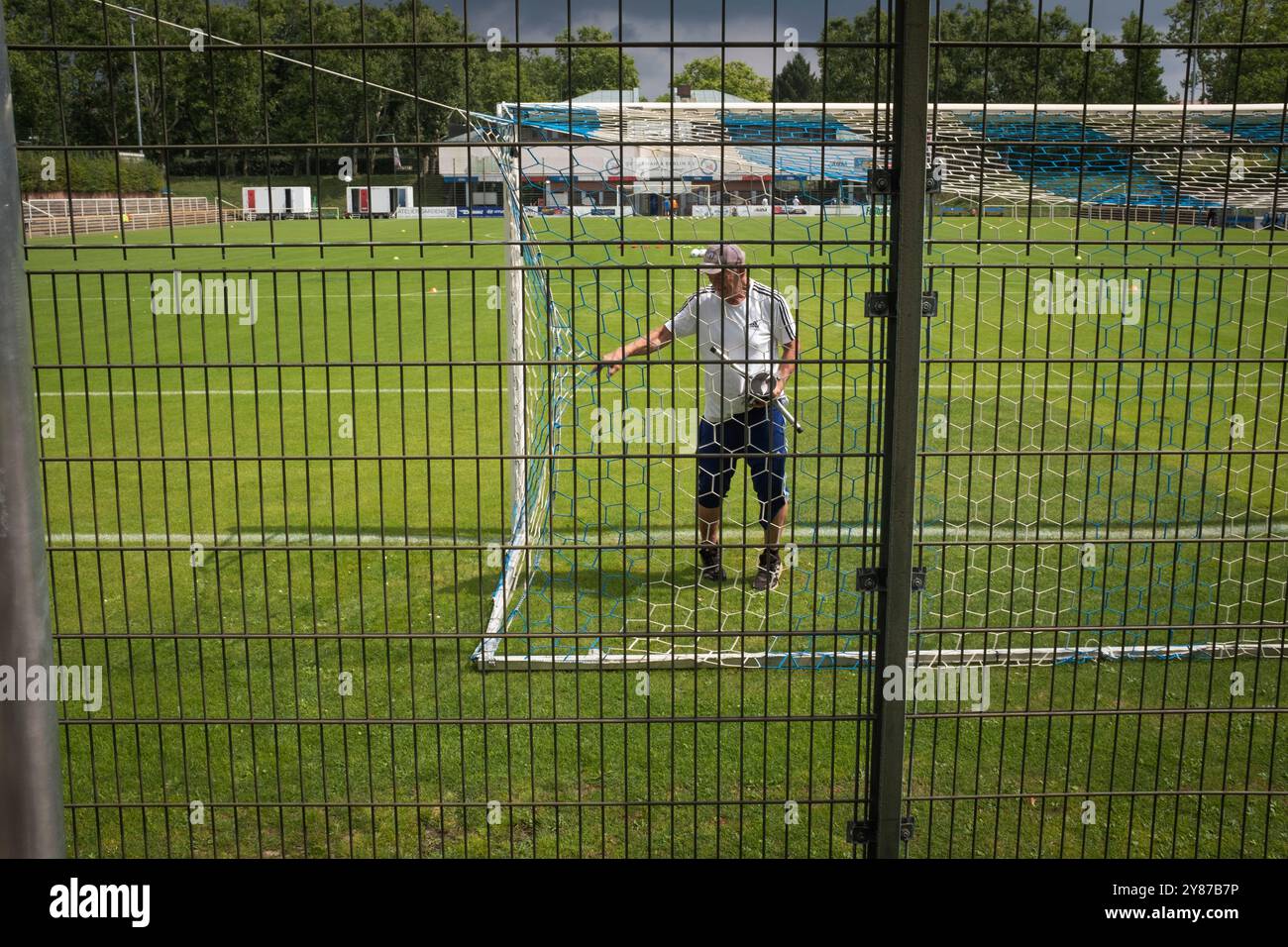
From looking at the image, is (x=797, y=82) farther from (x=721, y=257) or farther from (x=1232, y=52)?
(x=1232, y=52)

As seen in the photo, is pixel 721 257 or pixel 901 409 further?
pixel 721 257

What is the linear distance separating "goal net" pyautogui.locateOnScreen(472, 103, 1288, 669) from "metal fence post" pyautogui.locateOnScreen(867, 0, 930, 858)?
0.25ft

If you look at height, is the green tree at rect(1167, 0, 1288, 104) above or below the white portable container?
above

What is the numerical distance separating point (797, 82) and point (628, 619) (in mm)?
3890

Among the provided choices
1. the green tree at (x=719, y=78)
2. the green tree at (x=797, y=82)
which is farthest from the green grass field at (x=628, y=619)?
the green tree at (x=719, y=78)

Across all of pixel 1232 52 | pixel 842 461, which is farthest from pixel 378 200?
pixel 1232 52

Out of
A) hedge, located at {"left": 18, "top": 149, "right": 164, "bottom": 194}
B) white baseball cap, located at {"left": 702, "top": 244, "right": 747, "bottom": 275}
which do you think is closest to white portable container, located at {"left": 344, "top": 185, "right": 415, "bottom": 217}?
hedge, located at {"left": 18, "top": 149, "right": 164, "bottom": 194}

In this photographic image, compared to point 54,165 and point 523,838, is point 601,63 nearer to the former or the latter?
point 54,165

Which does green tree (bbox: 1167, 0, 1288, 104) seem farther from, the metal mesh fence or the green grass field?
the green grass field

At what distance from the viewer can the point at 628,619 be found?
6832mm

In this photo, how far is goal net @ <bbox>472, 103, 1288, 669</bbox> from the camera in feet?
11.6

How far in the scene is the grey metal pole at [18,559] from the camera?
2660 millimetres

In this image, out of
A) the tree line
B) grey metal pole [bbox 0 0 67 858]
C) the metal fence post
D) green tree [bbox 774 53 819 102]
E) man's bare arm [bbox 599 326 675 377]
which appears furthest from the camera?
man's bare arm [bbox 599 326 675 377]
